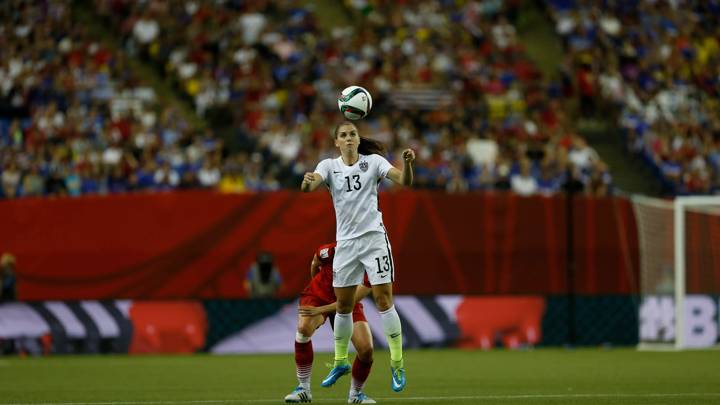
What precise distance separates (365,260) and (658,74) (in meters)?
23.3

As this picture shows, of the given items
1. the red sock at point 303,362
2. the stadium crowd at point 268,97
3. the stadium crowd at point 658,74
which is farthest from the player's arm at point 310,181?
the stadium crowd at point 658,74

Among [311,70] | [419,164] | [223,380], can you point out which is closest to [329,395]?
[223,380]

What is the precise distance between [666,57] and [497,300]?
12075 millimetres

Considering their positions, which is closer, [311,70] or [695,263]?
[695,263]

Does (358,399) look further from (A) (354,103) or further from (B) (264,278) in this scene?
(B) (264,278)

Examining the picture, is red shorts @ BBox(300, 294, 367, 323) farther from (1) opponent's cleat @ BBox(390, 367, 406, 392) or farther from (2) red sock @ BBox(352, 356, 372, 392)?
(1) opponent's cleat @ BBox(390, 367, 406, 392)

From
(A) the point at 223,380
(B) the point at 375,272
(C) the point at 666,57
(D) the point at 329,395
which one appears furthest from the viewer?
(C) the point at 666,57

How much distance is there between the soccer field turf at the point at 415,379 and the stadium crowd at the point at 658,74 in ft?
27.1

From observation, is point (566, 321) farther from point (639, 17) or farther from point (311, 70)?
point (639, 17)

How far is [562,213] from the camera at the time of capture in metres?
25.2

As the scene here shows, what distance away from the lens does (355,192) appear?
12008 mm

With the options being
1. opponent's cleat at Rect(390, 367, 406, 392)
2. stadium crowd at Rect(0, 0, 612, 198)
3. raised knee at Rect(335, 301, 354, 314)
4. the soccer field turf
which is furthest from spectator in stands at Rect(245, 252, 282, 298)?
opponent's cleat at Rect(390, 367, 406, 392)

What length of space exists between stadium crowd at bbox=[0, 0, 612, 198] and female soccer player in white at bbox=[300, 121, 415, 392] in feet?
44.8

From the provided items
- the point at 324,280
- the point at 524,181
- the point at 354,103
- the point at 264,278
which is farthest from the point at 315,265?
the point at 524,181
